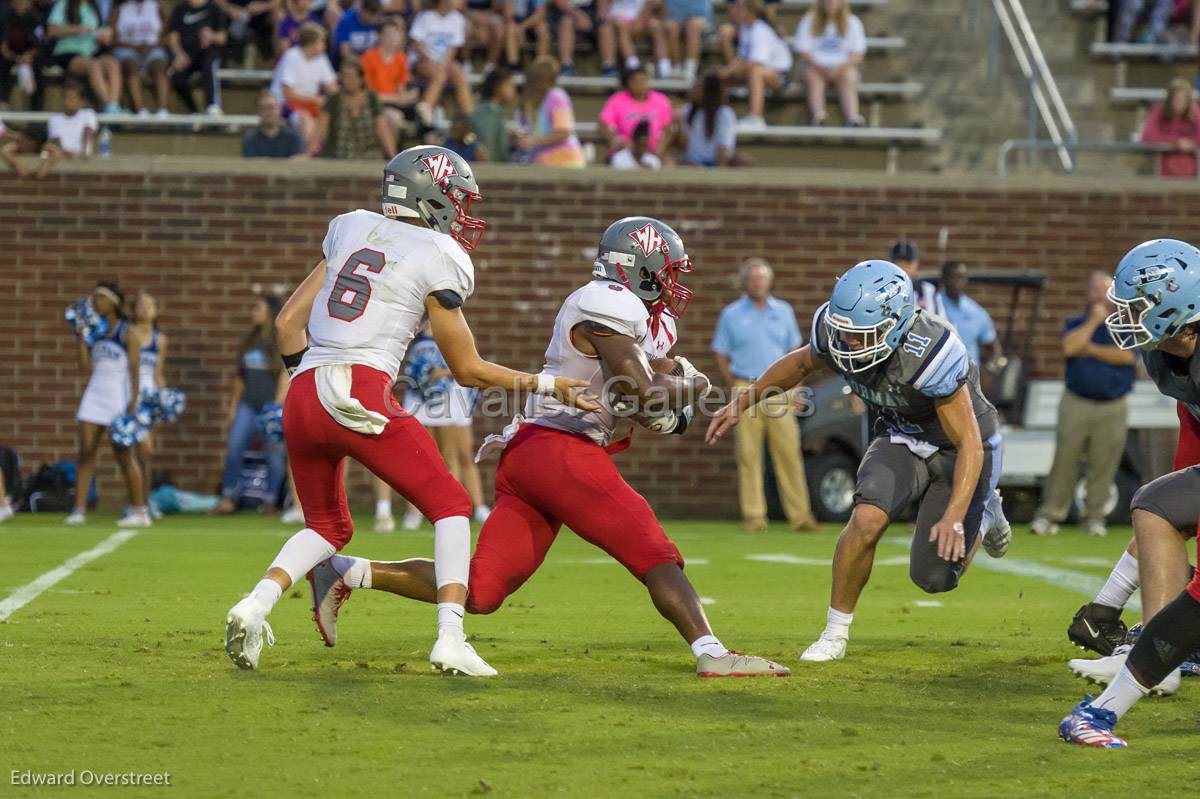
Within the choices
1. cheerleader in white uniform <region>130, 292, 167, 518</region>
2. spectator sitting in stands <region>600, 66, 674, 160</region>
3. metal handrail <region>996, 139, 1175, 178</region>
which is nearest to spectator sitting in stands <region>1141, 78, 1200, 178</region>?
metal handrail <region>996, 139, 1175, 178</region>

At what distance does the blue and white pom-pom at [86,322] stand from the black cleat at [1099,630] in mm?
9708

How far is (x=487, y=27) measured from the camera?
1809 cm

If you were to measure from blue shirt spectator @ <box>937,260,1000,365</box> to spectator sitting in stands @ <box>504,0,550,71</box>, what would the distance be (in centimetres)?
595

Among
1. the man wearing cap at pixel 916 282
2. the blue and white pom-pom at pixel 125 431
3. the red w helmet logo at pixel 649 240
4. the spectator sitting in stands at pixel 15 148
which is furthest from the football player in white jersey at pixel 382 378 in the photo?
the spectator sitting in stands at pixel 15 148

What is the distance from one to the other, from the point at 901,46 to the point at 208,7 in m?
7.66

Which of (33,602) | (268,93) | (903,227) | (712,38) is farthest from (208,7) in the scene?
(33,602)

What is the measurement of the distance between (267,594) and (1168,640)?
10.3 feet

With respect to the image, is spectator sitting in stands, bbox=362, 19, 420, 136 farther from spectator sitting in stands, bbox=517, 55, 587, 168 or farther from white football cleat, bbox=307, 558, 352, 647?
white football cleat, bbox=307, 558, 352, 647

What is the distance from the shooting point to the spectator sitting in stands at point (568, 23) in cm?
1808

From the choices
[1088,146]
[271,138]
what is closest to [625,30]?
[271,138]

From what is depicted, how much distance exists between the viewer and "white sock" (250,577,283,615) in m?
6.11

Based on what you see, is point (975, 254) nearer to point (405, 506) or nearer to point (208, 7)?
point (405, 506)

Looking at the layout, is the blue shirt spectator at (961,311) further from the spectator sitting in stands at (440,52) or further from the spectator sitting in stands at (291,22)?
the spectator sitting in stands at (291,22)

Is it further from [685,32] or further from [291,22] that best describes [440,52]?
[685,32]
